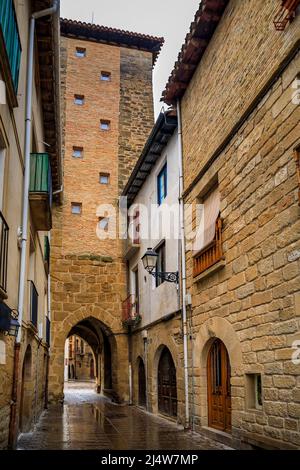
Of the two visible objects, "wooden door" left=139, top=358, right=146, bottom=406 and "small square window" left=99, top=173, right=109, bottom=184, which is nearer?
"wooden door" left=139, top=358, right=146, bottom=406

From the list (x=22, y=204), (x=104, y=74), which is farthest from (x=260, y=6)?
(x=104, y=74)

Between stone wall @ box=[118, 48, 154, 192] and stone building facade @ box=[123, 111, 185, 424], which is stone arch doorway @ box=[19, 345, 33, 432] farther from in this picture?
stone wall @ box=[118, 48, 154, 192]

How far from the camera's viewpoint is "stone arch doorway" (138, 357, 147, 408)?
15.2 meters

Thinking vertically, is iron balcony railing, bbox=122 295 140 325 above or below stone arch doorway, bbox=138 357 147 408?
above

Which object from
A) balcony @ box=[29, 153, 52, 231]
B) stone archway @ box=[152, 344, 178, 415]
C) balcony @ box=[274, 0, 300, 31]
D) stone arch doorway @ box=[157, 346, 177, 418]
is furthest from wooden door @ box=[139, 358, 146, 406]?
balcony @ box=[274, 0, 300, 31]

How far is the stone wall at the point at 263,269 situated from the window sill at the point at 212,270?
0.10 m

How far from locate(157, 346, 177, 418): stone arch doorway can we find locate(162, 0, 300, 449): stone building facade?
82.3 inches

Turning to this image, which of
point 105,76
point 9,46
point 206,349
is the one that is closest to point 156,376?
point 206,349

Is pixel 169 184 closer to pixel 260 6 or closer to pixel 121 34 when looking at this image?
pixel 260 6

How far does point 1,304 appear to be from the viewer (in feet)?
17.5

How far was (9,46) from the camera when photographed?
579cm

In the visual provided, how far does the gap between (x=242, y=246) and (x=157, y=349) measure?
6193 mm

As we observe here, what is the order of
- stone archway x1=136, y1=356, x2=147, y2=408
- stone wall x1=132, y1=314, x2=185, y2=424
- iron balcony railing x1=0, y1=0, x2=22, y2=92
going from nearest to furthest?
iron balcony railing x1=0, y1=0, x2=22, y2=92, stone wall x1=132, y1=314, x2=185, y2=424, stone archway x1=136, y1=356, x2=147, y2=408

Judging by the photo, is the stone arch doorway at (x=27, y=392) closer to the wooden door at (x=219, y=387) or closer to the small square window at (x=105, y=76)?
the wooden door at (x=219, y=387)
